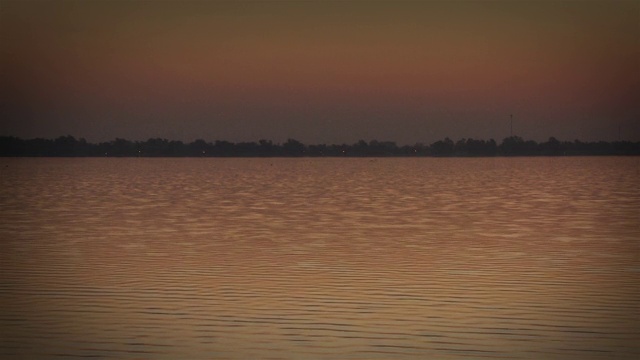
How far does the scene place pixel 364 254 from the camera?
20875mm

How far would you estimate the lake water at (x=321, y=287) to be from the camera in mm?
12031

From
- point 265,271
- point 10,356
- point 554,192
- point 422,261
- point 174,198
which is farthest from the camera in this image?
Answer: point 554,192

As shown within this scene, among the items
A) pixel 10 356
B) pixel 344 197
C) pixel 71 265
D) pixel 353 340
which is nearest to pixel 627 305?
pixel 353 340

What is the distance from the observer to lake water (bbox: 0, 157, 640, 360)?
474 inches

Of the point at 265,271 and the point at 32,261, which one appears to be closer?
the point at 265,271

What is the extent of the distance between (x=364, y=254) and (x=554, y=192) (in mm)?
30937

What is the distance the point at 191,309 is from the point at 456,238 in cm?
1153

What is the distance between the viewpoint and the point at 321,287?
52.6 ft

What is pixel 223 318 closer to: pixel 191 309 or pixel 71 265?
pixel 191 309

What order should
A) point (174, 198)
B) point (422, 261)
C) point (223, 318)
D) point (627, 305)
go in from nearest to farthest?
point (223, 318)
point (627, 305)
point (422, 261)
point (174, 198)

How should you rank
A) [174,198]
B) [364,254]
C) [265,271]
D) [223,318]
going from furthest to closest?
[174,198], [364,254], [265,271], [223,318]

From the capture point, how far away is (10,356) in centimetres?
1162

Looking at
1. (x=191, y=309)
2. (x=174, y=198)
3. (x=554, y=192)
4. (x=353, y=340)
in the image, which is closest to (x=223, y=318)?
(x=191, y=309)

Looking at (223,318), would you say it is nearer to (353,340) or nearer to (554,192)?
(353,340)
